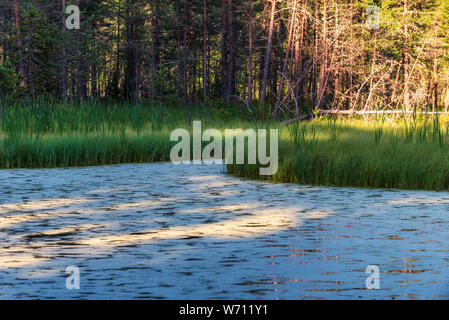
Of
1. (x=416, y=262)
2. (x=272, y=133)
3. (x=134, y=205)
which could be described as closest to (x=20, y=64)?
(x=272, y=133)

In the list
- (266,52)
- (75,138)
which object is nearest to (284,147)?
(75,138)

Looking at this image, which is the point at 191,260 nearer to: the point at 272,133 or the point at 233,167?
the point at 233,167

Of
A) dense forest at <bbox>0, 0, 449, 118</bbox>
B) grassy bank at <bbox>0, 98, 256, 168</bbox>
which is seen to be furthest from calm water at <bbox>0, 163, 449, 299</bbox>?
dense forest at <bbox>0, 0, 449, 118</bbox>

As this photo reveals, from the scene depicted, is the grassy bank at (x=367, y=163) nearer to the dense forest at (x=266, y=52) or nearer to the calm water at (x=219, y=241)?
the calm water at (x=219, y=241)

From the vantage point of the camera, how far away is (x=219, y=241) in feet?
21.7

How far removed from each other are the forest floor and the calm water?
74 cm

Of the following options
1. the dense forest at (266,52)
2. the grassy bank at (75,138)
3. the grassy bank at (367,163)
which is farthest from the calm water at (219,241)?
the dense forest at (266,52)

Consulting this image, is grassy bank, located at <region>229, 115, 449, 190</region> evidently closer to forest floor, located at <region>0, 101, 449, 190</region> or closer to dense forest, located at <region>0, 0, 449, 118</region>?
forest floor, located at <region>0, 101, 449, 190</region>

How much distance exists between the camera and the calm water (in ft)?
16.2

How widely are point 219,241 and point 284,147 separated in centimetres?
A: 637

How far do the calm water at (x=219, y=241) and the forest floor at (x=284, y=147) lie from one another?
74 cm

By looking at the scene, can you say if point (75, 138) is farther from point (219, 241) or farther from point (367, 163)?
point (219, 241)

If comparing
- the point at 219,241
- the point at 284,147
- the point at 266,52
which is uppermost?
the point at 266,52
